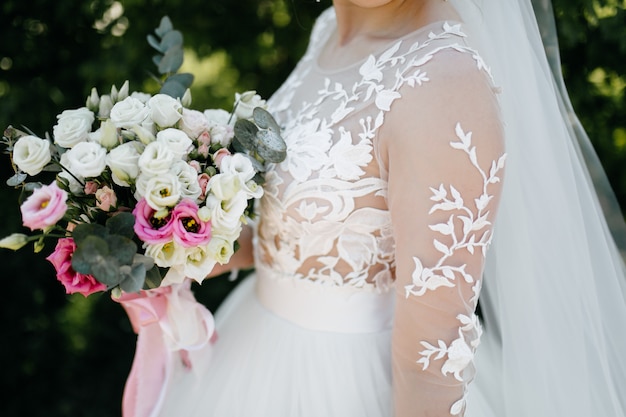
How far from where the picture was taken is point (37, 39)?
2.33m

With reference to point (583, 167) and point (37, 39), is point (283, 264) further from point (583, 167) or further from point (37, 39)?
point (37, 39)

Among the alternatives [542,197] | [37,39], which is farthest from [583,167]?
[37,39]

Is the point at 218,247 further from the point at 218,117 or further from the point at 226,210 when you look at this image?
the point at 218,117

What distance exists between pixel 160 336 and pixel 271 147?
0.62m

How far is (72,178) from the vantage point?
1.29 m

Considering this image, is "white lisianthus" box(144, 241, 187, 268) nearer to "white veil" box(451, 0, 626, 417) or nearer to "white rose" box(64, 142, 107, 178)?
"white rose" box(64, 142, 107, 178)

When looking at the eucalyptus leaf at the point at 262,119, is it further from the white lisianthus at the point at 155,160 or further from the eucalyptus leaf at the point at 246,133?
the white lisianthus at the point at 155,160

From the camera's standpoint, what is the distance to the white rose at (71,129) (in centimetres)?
130

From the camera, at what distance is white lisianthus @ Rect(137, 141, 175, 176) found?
1.20 meters

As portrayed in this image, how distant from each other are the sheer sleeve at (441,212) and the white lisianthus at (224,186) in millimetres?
338

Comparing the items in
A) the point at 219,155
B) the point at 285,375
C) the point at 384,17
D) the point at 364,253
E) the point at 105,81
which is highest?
the point at 384,17

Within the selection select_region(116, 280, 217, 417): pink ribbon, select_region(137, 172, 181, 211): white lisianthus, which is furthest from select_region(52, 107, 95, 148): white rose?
select_region(116, 280, 217, 417): pink ribbon

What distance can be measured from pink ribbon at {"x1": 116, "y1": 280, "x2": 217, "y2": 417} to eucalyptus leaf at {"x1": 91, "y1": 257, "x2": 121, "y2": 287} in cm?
41

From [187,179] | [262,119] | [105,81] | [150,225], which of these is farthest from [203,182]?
[105,81]
